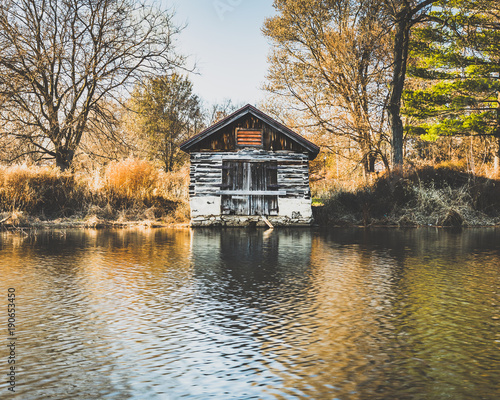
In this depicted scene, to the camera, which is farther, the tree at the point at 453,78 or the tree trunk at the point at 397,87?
the tree at the point at 453,78

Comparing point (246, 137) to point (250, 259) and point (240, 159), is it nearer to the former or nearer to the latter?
point (240, 159)

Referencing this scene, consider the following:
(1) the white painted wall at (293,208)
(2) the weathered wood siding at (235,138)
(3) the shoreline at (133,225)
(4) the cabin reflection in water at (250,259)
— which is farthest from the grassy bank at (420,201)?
(4) the cabin reflection in water at (250,259)

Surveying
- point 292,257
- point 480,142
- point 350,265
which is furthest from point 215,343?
point 480,142

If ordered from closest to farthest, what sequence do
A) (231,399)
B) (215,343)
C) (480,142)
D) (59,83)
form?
(231,399) → (215,343) → (59,83) → (480,142)

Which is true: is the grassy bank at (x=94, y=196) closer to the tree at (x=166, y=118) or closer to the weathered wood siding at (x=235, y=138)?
the weathered wood siding at (x=235, y=138)

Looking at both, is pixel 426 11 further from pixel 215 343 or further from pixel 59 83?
pixel 215 343

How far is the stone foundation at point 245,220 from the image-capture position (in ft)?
75.4

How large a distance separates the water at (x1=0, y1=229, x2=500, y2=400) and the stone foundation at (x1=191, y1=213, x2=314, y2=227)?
38.9ft

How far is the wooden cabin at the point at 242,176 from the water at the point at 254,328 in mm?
11898

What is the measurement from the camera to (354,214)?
25.4 m

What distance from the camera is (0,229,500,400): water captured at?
148 inches

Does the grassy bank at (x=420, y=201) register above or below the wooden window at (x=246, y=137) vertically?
below

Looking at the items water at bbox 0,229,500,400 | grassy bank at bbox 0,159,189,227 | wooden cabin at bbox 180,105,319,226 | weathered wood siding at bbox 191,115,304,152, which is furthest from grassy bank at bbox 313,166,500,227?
water at bbox 0,229,500,400

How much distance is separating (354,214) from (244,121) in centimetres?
719
